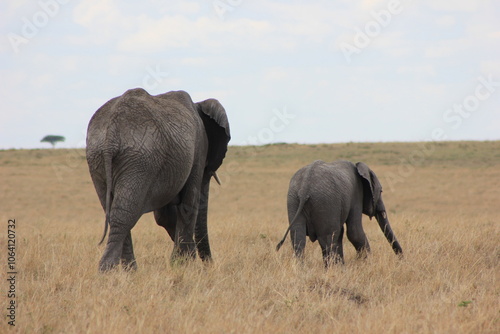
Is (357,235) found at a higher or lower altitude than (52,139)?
higher

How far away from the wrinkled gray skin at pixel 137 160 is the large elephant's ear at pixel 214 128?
1.65 feet

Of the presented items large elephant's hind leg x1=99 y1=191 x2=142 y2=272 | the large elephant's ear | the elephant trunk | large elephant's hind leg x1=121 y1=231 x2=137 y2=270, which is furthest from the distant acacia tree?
large elephant's hind leg x1=99 y1=191 x2=142 y2=272

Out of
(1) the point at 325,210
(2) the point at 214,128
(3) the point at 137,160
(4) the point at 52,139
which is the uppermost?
(2) the point at 214,128

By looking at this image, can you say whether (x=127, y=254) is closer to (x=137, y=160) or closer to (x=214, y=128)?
(x=137, y=160)

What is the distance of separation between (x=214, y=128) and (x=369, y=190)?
97.6 inches

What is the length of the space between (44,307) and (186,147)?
87.9 inches

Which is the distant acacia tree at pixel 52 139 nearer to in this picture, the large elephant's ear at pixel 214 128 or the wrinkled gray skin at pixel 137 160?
the large elephant's ear at pixel 214 128

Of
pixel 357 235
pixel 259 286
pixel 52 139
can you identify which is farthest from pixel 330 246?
pixel 52 139

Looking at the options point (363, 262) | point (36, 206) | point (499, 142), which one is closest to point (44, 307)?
point (363, 262)

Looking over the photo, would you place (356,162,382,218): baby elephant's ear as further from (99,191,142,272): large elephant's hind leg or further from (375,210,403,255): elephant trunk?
(99,191,142,272): large elephant's hind leg

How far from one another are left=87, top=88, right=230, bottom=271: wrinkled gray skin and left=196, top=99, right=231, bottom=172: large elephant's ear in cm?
A: 50

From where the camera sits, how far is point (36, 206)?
2345 cm

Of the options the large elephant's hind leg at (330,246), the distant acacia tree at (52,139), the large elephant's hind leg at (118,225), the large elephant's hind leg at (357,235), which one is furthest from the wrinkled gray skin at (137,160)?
the distant acacia tree at (52,139)

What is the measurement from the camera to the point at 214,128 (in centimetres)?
823
